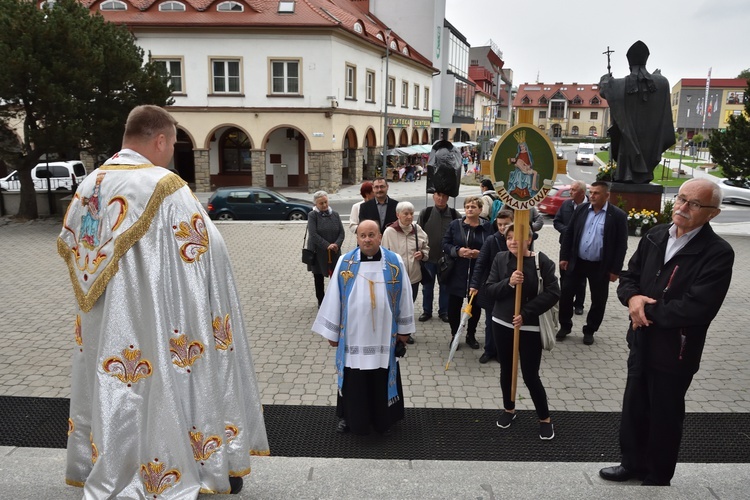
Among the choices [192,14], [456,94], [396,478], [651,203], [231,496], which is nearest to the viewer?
[231,496]

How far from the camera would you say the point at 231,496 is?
11.2 feet

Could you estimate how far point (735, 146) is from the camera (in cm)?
1744

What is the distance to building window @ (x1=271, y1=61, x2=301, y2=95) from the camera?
29.3 m

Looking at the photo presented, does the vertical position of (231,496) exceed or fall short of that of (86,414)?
it falls short

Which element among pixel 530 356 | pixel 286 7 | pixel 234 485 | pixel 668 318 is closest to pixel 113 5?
pixel 286 7

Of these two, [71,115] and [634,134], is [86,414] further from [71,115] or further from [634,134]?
[71,115]

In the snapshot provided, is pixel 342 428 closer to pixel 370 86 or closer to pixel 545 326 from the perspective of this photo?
pixel 545 326

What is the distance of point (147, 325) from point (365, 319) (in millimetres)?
1874

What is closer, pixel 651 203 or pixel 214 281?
pixel 214 281

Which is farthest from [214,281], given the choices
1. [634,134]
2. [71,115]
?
[71,115]

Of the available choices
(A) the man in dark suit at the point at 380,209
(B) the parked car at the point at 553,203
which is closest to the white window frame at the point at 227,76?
(B) the parked car at the point at 553,203

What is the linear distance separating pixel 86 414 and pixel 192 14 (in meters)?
29.5

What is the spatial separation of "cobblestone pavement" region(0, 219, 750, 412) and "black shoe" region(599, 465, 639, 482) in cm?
160

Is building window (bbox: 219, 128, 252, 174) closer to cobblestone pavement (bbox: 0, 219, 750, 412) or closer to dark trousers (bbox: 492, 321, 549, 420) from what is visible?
cobblestone pavement (bbox: 0, 219, 750, 412)
